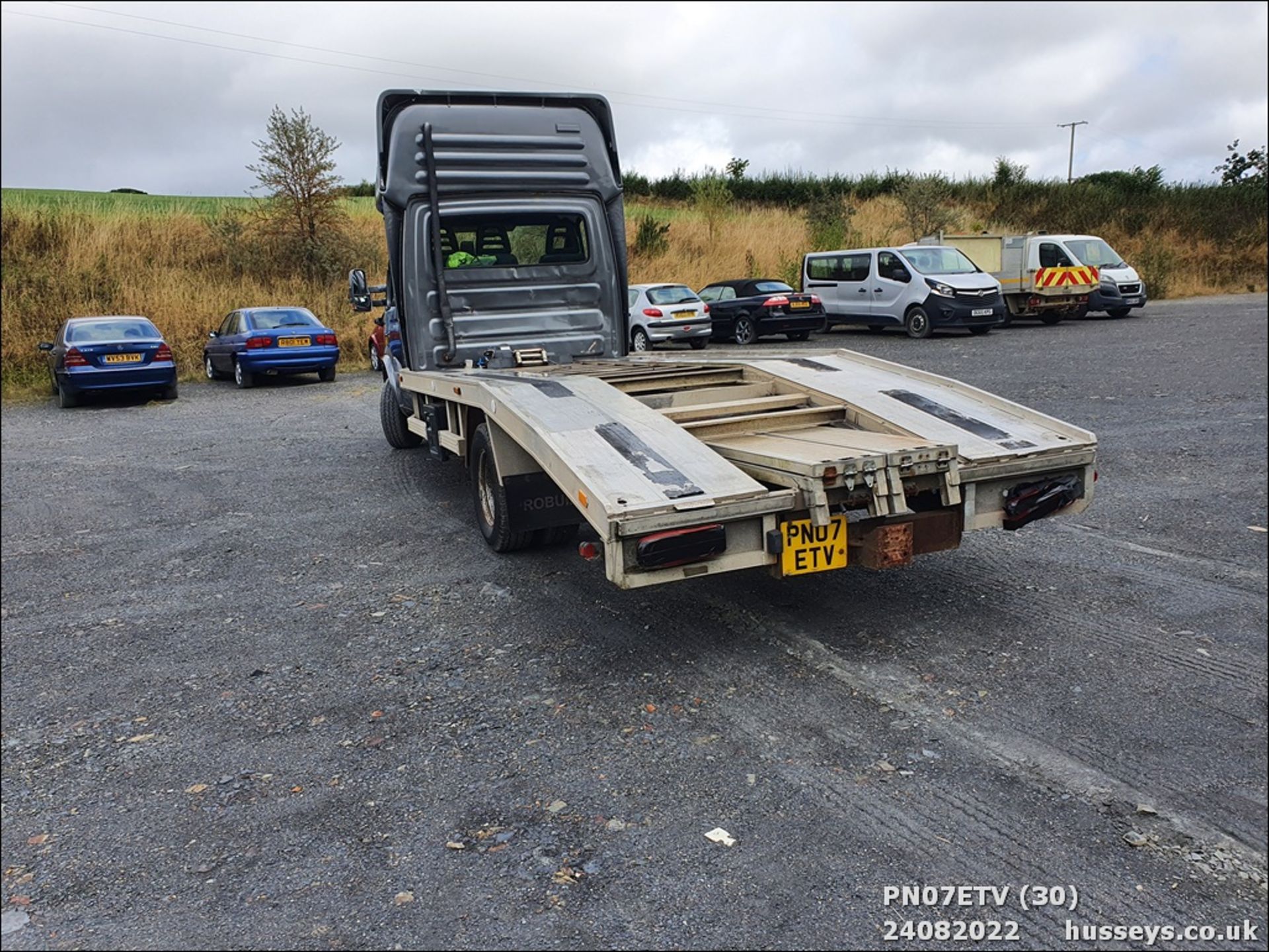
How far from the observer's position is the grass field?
225cm

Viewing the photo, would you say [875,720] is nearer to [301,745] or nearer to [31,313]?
[301,745]

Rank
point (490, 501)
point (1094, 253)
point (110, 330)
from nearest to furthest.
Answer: point (110, 330), point (490, 501), point (1094, 253)

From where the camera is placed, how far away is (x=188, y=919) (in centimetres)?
231

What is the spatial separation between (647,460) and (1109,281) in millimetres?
20222

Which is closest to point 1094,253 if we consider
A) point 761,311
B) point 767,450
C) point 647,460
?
point 761,311

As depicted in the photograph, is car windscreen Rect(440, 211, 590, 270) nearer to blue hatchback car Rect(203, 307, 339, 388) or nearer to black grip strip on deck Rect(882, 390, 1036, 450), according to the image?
black grip strip on deck Rect(882, 390, 1036, 450)

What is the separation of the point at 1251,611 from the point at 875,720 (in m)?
2.02

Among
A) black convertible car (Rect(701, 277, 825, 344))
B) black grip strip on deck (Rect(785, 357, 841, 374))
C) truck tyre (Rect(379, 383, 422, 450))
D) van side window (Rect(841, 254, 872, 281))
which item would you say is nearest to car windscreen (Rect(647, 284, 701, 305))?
black convertible car (Rect(701, 277, 825, 344))

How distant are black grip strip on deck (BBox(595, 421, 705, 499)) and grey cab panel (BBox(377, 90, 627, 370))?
3.19m

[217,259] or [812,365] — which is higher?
[217,259]

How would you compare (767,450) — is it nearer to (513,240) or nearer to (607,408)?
(607,408)

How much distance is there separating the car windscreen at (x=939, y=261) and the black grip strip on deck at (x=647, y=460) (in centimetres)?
1624

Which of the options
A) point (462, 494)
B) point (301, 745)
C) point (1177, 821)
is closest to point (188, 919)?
point (301, 745)

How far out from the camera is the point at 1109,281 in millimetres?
21031
